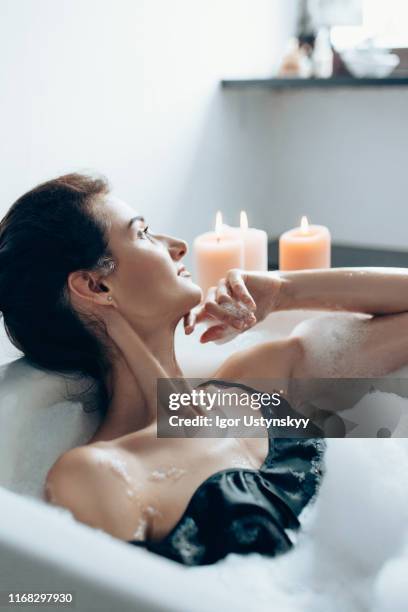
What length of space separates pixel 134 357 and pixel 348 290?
45 cm

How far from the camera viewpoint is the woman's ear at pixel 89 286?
1249 millimetres

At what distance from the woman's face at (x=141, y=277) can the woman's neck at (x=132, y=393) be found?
0.12 ft

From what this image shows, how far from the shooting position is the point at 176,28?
221 cm

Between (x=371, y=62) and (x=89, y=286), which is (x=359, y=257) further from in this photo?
(x=89, y=286)

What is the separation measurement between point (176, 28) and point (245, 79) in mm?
329

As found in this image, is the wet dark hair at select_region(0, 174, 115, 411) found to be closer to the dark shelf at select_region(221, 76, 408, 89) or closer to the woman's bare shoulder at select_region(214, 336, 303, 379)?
the woman's bare shoulder at select_region(214, 336, 303, 379)

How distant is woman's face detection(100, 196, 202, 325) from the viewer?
50.0 inches

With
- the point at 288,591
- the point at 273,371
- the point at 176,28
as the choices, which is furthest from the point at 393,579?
the point at 176,28

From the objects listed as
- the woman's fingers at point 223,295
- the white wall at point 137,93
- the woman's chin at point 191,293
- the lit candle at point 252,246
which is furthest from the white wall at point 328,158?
the woman's chin at point 191,293

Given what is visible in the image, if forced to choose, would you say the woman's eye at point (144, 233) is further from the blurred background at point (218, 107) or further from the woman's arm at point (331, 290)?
the blurred background at point (218, 107)

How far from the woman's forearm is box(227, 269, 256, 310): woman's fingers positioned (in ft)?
0.38

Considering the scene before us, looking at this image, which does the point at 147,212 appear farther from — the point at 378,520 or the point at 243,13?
the point at 378,520

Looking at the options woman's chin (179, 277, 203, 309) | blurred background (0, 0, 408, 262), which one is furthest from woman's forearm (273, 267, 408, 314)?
blurred background (0, 0, 408, 262)

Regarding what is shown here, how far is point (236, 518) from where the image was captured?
3.72 ft
